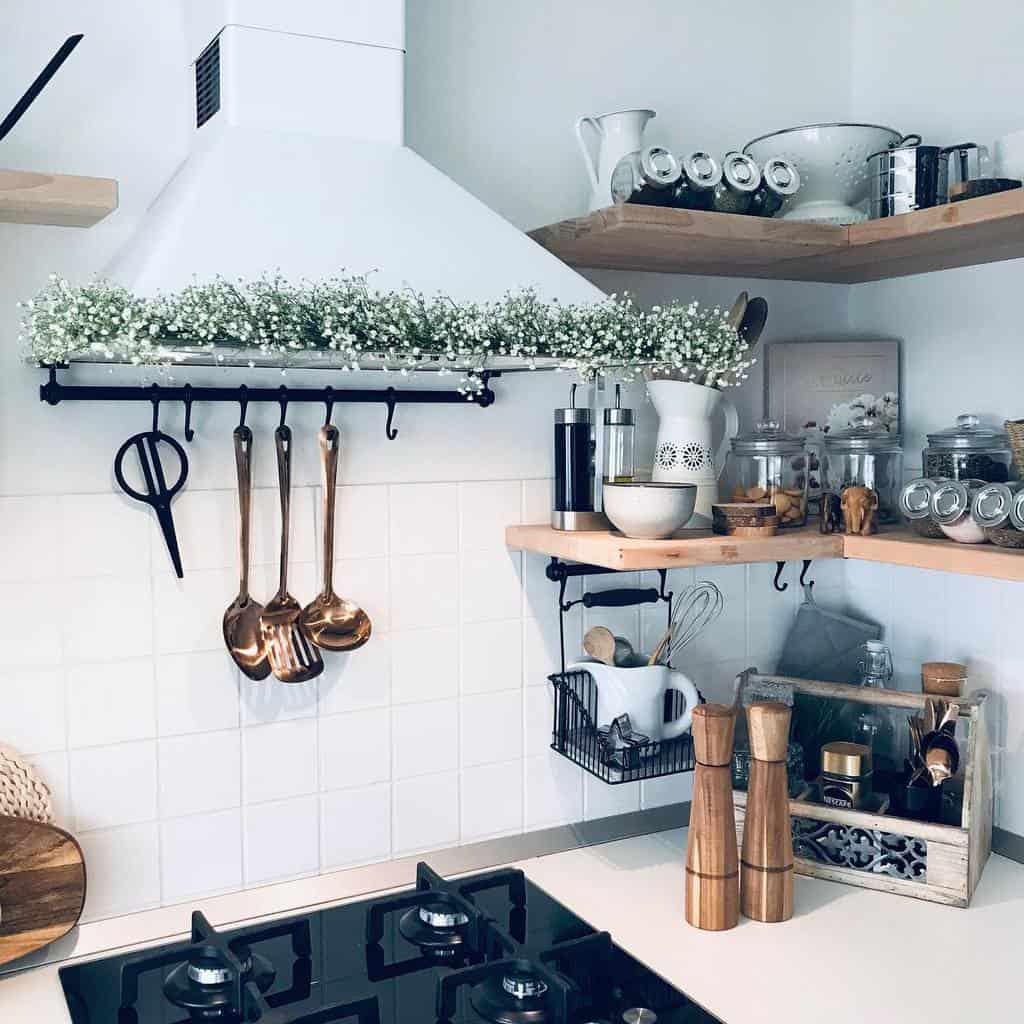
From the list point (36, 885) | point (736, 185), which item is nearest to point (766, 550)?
point (736, 185)

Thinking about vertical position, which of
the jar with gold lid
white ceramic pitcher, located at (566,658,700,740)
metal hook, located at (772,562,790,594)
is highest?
metal hook, located at (772,562,790,594)

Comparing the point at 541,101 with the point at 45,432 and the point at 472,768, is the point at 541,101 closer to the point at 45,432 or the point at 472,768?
the point at 45,432

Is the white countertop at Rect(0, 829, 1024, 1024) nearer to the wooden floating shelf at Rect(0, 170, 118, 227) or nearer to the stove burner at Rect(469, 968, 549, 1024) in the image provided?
the stove burner at Rect(469, 968, 549, 1024)

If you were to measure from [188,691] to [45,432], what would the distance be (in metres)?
0.38

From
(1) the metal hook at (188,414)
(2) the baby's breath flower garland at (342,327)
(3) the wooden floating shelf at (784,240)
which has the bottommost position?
(1) the metal hook at (188,414)

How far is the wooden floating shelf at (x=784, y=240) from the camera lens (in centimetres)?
143

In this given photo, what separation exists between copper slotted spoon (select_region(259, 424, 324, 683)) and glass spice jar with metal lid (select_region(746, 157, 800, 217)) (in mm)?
730

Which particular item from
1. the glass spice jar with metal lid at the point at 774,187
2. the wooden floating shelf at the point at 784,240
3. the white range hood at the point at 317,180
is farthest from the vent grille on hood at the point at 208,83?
the glass spice jar with metal lid at the point at 774,187

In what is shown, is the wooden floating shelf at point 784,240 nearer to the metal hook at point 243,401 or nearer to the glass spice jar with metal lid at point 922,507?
the glass spice jar with metal lid at point 922,507

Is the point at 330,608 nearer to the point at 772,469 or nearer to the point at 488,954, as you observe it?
the point at 488,954

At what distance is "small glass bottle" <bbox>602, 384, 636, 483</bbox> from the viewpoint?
1.58m

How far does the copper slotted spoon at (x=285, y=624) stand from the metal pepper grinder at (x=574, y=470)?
0.39 m

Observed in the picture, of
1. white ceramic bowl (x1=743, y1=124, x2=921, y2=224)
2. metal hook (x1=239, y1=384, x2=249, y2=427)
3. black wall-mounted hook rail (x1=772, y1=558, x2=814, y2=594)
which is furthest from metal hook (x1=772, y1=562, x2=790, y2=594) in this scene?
metal hook (x1=239, y1=384, x2=249, y2=427)

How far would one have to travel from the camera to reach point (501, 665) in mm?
1688
